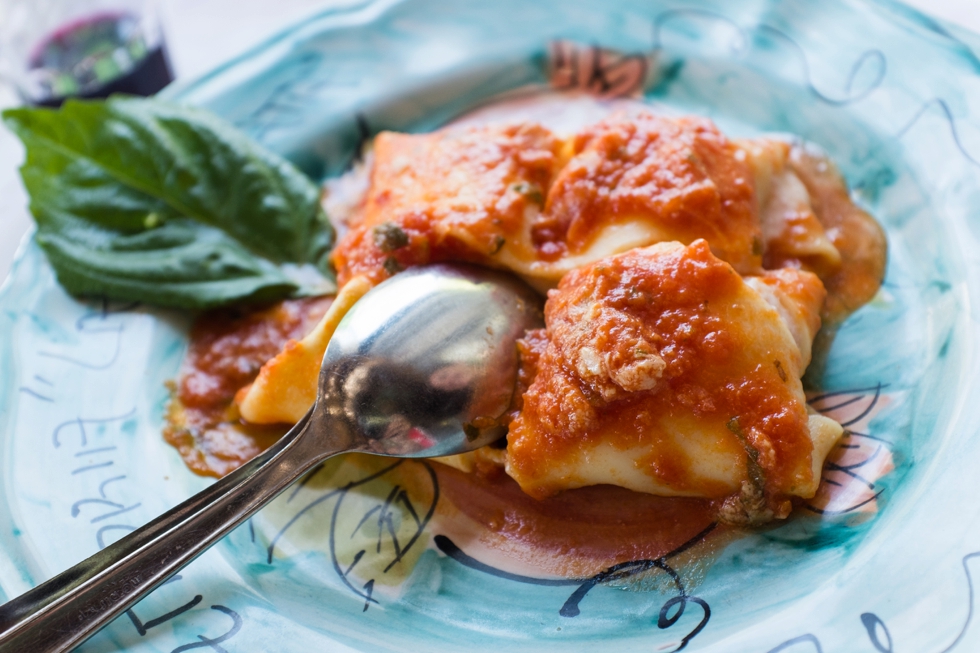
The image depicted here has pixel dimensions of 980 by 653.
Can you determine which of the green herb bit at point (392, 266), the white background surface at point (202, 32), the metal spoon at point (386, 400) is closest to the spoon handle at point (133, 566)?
the metal spoon at point (386, 400)

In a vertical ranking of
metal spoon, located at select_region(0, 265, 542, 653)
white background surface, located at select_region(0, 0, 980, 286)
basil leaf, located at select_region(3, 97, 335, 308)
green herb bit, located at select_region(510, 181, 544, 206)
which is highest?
green herb bit, located at select_region(510, 181, 544, 206)

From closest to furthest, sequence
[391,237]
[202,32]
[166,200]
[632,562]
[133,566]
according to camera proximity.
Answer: [133,566]
[632,562]
[391,237]
[166,200]
[202,32]

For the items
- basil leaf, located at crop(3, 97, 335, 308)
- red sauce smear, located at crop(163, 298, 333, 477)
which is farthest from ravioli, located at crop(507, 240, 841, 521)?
basil leaf, located at crop(3, 97, 335, 308)

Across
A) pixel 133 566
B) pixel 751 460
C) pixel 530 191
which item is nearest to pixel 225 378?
pixel 133 566

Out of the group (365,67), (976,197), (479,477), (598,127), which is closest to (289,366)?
(479,477)

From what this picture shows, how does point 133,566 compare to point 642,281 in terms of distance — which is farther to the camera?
point 642,281

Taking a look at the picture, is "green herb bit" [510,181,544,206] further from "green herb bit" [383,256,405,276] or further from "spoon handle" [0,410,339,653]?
"spoon handle" [0,410,339,653]

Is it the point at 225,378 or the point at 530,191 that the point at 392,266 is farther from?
the point at 225,378
